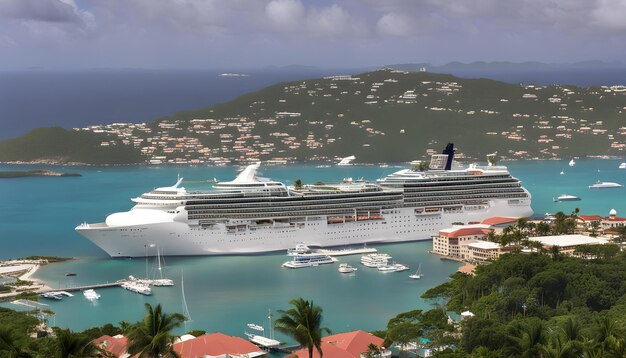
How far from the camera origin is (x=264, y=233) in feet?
177

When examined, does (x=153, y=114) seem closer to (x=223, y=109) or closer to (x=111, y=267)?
(x=223, y=109)

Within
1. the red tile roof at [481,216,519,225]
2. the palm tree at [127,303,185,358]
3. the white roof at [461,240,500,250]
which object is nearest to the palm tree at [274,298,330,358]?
the palm tree at [127,303,185,358]

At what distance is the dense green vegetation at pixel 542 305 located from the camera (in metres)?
27.8

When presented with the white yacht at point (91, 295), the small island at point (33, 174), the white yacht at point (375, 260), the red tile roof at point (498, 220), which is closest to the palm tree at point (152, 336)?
the white yacht at point (91, 295)

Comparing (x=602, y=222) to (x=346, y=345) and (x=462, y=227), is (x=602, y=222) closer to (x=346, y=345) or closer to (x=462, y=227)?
(x=462, y=227)

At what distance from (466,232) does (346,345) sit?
22313mm

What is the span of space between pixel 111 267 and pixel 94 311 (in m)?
8.56

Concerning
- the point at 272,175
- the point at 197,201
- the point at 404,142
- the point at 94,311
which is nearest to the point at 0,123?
the point at 404,142

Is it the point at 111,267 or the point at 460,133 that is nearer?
the point at 111,267

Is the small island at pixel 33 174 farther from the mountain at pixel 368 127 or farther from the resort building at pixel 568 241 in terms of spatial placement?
the resort building at pixel 568 241

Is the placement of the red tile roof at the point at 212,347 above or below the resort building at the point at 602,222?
below

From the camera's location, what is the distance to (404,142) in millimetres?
104688

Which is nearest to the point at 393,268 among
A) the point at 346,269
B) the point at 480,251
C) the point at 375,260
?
the point at 375,260

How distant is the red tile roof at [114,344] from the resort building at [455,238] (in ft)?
76.4
